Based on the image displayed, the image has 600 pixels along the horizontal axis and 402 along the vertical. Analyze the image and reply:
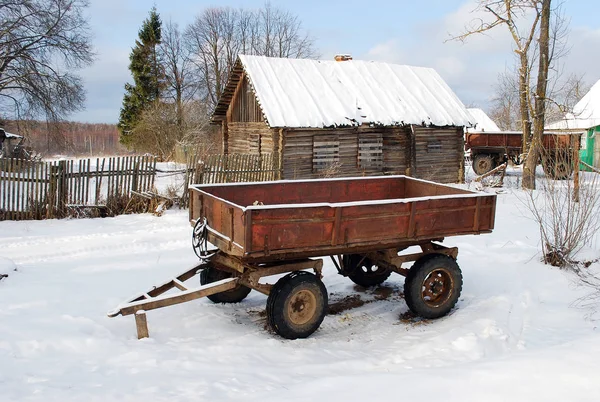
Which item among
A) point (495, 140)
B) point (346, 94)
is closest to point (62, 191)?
point (346, 94)

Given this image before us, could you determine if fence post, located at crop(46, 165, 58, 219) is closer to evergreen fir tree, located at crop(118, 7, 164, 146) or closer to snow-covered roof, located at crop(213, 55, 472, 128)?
snow-covered roof, located at crop(213, 55, 472, 128)

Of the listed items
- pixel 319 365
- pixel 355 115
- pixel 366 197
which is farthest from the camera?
pixel 355 115

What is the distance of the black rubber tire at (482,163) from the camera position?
25.5 m

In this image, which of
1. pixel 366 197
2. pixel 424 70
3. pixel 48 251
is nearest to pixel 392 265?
pixel 366 197

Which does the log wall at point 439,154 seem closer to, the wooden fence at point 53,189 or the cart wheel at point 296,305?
the wooden fence at point 53,189

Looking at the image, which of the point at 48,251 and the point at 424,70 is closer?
the point at 48,251

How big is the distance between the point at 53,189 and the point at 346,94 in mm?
11138

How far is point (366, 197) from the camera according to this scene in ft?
27.1

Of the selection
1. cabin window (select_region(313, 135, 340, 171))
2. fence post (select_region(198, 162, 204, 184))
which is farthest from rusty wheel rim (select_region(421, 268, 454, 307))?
cabin window (select_region(313, 135, 340, 171))

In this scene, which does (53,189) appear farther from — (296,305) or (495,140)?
(495,140)

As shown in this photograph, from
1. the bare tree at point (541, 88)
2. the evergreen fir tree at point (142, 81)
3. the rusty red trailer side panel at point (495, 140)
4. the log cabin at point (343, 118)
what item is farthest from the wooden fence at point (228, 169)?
the evergreen fir tree at point (142, 81)

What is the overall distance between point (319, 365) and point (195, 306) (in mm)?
2109

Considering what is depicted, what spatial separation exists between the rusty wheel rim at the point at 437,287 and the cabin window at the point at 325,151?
472 inches

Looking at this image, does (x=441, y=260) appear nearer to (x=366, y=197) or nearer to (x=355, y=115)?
(x=366, y=197)
